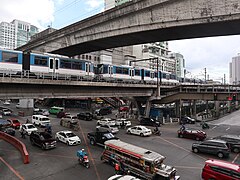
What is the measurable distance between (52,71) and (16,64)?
183 inches

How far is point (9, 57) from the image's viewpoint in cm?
2006

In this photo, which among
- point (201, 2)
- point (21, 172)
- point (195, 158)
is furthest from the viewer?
point (195, 158)

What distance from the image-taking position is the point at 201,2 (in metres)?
16.1

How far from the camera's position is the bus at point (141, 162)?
11.7 metres

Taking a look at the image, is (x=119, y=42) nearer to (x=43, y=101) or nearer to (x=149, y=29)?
(x=149, y=29)

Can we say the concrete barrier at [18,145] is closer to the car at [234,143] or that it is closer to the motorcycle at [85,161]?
the motorcycle at [85,161]

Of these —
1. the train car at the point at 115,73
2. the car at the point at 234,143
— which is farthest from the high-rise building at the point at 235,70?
the car at the point at 234,143

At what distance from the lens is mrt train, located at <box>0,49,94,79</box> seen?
1997cm

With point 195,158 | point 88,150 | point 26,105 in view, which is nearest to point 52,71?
point 88,150

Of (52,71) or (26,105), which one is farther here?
(26,105)

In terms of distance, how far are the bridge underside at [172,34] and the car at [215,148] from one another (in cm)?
1110

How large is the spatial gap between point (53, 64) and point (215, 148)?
71.4 feet

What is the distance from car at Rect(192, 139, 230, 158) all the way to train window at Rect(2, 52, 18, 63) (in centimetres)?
2207

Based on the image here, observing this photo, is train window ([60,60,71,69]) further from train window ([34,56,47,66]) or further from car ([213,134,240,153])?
car ([213,134,240,153])
